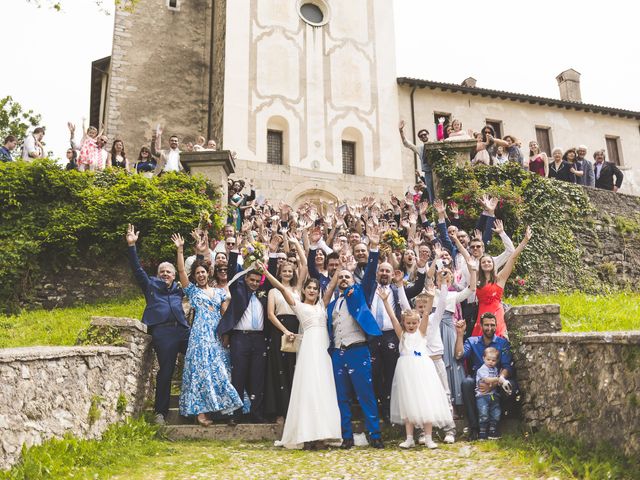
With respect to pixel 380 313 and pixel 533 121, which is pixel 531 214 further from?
→ pixel 533 121

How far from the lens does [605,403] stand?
499 centimetres

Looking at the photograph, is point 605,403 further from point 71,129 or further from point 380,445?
point 71,129

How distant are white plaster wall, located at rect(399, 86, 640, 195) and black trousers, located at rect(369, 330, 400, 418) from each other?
1624 centimetres

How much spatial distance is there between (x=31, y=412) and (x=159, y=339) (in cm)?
202

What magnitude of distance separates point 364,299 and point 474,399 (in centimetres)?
158

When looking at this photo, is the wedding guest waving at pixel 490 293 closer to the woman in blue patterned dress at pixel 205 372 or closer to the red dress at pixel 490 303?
the red dress at pixel 490 303

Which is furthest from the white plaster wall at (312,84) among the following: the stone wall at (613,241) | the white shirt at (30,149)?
the stone wall at (613,241)

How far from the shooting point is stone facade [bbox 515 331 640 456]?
4695mm

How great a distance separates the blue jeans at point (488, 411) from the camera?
6.17m

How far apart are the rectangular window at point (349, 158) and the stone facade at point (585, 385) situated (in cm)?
1566

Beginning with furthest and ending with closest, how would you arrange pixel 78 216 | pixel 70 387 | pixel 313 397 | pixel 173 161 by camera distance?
pixel 173 161
pixel 78 216
pixel 313 397
pixel 70 387

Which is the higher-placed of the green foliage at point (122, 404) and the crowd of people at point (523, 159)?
the crowd of people at point (523, 159)

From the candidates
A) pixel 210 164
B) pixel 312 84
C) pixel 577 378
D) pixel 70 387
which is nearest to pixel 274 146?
pixel 312 84

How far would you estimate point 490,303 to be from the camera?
691 cm
